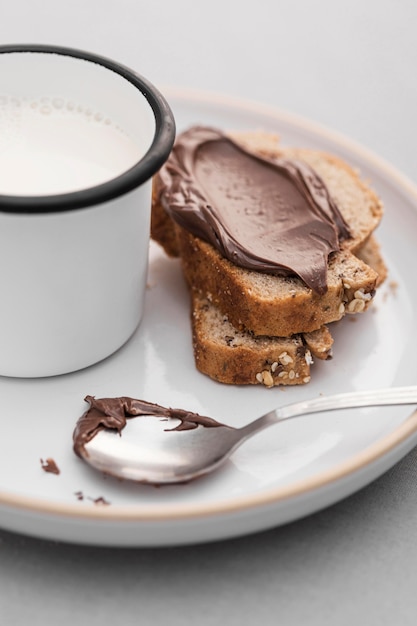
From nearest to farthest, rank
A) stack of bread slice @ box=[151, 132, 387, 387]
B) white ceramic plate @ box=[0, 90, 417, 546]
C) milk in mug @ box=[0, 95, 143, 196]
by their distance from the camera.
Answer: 1. white ceramic plate @ box=[0, 90, 417, 546]
2. milk in mug @ box=[0, 95, 143, 196]
3. stack of bread slice @ box=[151, 132, 387, 387]

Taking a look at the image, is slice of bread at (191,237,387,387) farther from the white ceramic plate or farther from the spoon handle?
the spoon handle

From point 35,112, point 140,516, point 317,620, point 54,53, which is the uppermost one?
point 54,53

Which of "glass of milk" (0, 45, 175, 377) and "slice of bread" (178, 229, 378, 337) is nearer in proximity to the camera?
"glass of milk" (0, 45, 175, 377)

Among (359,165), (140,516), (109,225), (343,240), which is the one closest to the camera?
(140,516)

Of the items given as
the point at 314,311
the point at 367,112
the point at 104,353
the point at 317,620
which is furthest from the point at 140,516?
the point at 367,112

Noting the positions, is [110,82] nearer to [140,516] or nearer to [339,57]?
[140,516]

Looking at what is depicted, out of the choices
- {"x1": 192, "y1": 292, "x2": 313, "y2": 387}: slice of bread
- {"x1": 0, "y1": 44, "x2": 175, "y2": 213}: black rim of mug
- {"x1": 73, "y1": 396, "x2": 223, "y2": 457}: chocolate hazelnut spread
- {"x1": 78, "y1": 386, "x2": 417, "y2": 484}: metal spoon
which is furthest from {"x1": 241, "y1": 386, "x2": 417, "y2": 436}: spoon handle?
{"x1": 0, "y1": 44, "x2": 175, "y2": 213}: black rim of mug

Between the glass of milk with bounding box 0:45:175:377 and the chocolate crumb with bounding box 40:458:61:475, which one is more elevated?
the glass of milk with bounding box 0:45:175:377
